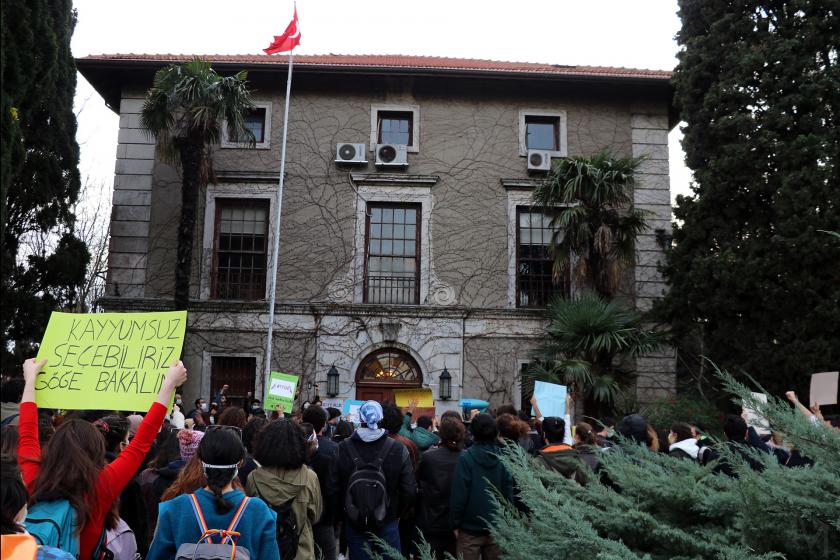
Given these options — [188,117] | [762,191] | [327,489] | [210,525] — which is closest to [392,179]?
[188,117]

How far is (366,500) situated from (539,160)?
15.5m

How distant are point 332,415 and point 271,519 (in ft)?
21.9

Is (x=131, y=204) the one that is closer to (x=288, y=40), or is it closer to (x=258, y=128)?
(x=258, y=128)

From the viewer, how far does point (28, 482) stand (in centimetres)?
361

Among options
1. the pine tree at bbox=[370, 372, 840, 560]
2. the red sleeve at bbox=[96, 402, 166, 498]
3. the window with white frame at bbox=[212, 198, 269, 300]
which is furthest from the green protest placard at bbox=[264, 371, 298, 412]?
the pine tree at bbox=[370, 372, 840, 560]

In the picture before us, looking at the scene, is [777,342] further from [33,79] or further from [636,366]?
[33,79]

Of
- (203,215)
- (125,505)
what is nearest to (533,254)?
(203,215)

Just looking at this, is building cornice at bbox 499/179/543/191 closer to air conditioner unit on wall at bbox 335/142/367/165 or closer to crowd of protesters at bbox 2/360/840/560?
air conditioner unit on wall at bbox 335/142/367/165

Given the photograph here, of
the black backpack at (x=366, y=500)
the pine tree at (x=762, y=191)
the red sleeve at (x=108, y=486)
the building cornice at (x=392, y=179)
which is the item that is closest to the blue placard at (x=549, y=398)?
the black backpack at (x=366, y=500)

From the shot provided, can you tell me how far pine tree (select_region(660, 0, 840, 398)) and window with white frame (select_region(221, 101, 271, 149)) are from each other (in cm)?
1062

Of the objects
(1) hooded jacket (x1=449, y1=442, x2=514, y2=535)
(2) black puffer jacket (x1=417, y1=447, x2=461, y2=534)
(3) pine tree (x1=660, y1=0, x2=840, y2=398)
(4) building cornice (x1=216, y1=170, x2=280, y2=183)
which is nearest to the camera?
(1) hooded jacket (x1=449, y1=442, x2=514, y2=535)

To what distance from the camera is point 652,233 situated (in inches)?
784

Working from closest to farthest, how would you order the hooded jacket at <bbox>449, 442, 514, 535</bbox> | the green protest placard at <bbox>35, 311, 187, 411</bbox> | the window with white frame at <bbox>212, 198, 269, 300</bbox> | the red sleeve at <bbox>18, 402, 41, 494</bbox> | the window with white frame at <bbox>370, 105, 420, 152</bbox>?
the red sleeve at <bbox>18, 402, 41, 494</bbox>, the green protest placard at <bbox>35, 311, 187, 411</bbox>, the hooded jacket at <bbox>449, 442, 514, 535</bbox>, the window with white frame at <bbox>212, 198, 269, 300</bbox>, the window with white frame at <bbox>370, 105, 420, 152</bbox>

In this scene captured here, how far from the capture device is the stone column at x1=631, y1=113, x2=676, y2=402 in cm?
1912
